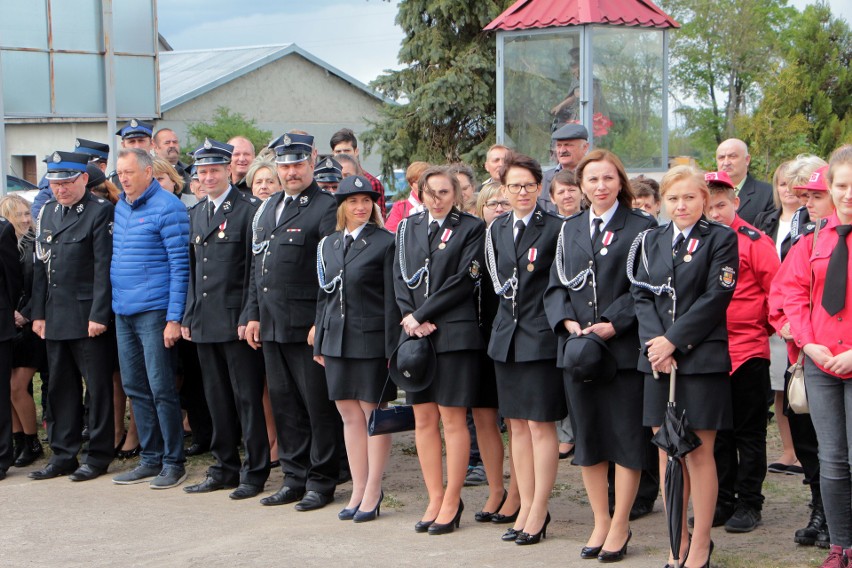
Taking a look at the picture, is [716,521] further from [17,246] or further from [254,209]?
[17,246]

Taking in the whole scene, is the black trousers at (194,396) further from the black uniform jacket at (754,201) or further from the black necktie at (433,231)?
the black uniform jacket at (754,201)

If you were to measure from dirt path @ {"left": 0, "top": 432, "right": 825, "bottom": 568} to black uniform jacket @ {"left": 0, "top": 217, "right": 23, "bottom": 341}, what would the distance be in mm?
1217

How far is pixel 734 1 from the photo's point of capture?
43.5 m

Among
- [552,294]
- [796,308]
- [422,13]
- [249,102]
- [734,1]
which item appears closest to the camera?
[796,308]

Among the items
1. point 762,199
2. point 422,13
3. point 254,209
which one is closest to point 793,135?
point 422,13

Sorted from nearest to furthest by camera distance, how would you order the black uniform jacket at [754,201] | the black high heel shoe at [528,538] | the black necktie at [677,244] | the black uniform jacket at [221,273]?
1. the black necktie at [677,244]
2. the black high heel shoe at [528,538]
3. the black uniform jacket at [221,273]
4. the black uniform jacket at [754,201]

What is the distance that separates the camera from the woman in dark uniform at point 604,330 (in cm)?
555

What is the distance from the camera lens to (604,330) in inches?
217

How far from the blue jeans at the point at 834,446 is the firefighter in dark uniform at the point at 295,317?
2965 mm

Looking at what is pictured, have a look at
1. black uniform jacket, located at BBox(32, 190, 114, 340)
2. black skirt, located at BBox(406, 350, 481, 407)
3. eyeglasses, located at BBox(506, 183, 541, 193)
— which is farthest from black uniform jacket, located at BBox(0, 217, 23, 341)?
eyeglasses, located at BBox(506, 183, 541, 193)

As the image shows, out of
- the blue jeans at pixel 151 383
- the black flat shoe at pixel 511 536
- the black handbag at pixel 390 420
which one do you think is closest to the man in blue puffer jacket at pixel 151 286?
the blue jeans at pixel 151 383

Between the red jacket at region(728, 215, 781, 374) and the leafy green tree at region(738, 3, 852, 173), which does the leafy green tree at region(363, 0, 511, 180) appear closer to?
the leafy green tree at region(738, 3, 852, 173)

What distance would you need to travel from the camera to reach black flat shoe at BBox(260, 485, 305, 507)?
704 centimetres

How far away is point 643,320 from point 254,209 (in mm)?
3032
